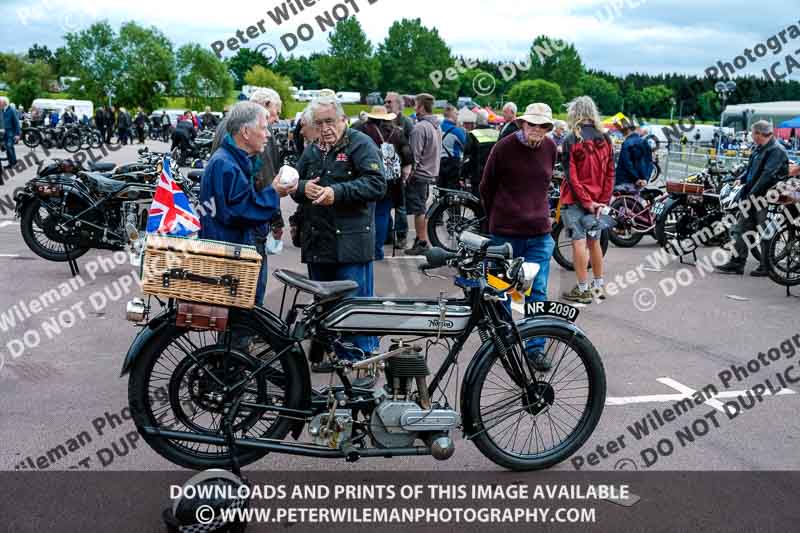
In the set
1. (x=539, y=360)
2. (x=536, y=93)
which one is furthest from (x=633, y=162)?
(x=536, y=93)

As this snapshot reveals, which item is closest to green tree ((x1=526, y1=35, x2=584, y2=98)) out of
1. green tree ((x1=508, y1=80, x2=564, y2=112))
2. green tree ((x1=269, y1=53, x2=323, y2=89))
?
green tree ((x1=508, y1=80, x2=564, y2=112))

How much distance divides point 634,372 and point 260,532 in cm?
345

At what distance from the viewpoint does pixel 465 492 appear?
13.5 ft

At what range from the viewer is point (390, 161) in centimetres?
981

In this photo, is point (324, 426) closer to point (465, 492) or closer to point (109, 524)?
point (465, 492)

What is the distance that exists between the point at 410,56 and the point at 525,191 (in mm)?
117464

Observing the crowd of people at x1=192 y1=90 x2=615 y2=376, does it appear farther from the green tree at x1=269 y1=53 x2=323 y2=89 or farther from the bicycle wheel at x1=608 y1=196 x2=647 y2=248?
the green tree at x1=269 y1=53 x2=323 y2=89

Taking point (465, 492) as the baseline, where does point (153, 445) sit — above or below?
above

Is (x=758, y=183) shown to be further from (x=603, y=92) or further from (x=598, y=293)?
(x=603, y=92)

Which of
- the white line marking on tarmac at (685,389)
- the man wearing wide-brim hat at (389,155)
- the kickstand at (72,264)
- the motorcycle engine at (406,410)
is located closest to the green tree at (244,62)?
the man wearing wide-brim hat at (389,155)

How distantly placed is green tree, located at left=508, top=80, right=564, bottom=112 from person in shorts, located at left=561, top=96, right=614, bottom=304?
103321 millimetres

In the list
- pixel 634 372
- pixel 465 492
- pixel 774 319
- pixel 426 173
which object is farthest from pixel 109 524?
pixel 426 173

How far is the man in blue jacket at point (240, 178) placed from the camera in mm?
4781

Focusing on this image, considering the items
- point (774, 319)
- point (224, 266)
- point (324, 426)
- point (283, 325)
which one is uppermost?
point (224, 266)
